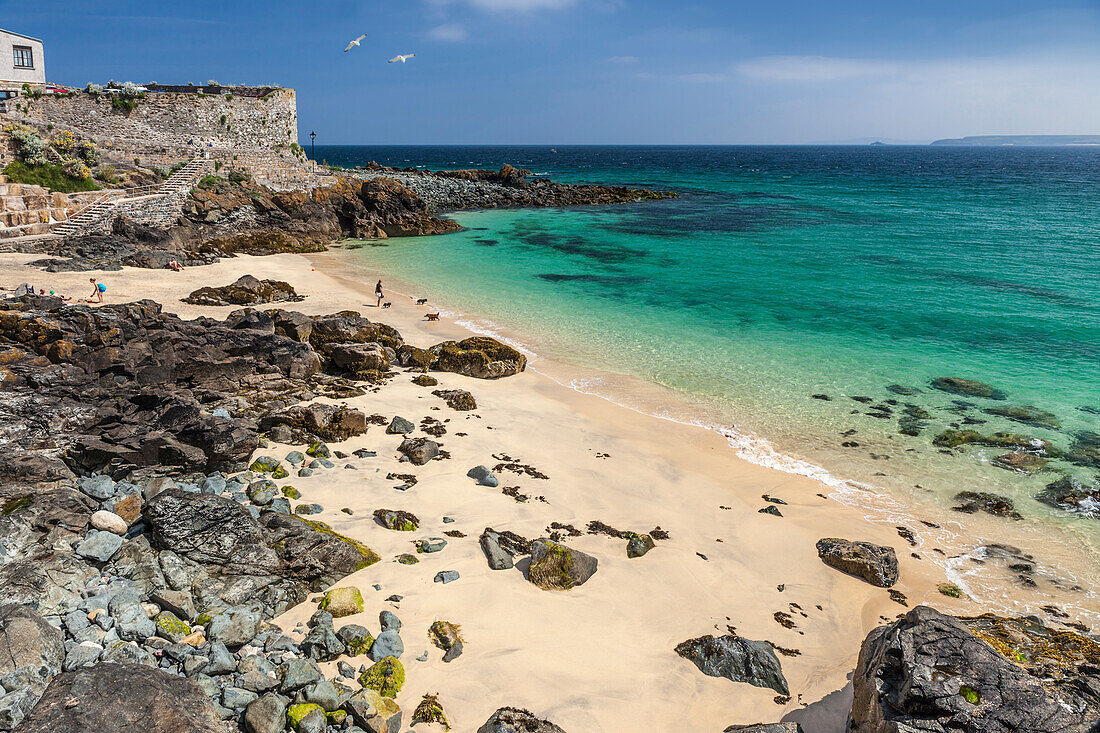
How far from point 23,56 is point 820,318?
5031 centimetres

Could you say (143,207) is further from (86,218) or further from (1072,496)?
(1072,496)

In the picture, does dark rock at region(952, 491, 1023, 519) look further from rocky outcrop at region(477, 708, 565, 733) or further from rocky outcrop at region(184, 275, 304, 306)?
rocky outcrop at region(184, 275, 304, 306)

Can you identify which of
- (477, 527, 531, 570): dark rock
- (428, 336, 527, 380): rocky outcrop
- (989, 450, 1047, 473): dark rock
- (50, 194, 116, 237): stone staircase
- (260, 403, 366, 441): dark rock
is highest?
(50, 194, 116, 237): stone staircase

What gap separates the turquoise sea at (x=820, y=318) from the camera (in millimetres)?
15406

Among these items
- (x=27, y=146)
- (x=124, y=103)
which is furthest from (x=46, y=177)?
(x=124, y=103)

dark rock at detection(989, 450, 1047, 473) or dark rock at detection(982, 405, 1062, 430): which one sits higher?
dark rock at detection(982, 405, 1062, 430)

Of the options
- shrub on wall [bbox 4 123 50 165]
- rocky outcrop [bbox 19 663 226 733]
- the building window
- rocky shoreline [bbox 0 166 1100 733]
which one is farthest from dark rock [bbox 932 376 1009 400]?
the building window

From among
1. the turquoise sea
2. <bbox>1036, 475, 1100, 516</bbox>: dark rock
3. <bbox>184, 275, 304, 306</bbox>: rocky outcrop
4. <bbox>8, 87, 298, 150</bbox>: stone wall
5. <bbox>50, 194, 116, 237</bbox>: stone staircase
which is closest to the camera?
<bbox>1036, 475, 1100, 516</bbox>: dark rock

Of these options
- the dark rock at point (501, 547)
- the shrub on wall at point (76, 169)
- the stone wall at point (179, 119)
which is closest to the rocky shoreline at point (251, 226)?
the stone wall at point (179, 119)

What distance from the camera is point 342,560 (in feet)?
28.6

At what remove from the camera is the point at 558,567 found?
934 centimetres

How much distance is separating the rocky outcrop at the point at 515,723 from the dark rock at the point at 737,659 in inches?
92.8

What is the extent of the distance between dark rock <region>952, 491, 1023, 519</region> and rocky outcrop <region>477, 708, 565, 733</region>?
417 inches

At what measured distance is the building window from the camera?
3766cm
